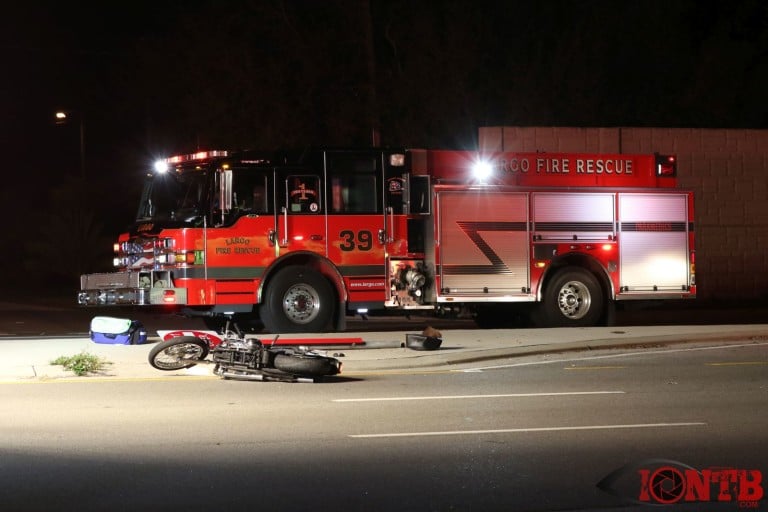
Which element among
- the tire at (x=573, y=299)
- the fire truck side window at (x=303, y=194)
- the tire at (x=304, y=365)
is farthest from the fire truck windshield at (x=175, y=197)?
the tire at (x=573, y=299)

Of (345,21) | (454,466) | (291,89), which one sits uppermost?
(345,21)

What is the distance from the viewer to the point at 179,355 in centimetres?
1405

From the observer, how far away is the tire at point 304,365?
13.0 metres

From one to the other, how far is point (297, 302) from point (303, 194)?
1819mm

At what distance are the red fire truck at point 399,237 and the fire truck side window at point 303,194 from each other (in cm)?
2

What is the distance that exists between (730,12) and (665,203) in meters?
23.7

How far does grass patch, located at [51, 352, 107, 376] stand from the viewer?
44.8 ft

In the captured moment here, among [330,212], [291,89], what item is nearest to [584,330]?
[330,212]

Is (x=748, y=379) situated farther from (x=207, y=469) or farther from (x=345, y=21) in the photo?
(x=345, y=21)

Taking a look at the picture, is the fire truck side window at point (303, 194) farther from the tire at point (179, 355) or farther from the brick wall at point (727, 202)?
the brick wall at point (727, 202)

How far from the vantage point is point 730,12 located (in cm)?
4144

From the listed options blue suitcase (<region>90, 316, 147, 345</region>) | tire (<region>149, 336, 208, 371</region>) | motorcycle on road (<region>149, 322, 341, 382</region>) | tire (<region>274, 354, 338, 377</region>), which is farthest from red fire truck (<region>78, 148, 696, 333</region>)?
tire (<region>274, 354, 338, 377</region>)

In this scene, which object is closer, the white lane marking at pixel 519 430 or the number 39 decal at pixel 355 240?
the white lane marking at pixel 519 430

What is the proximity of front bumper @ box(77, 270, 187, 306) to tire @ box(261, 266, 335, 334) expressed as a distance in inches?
57.1
